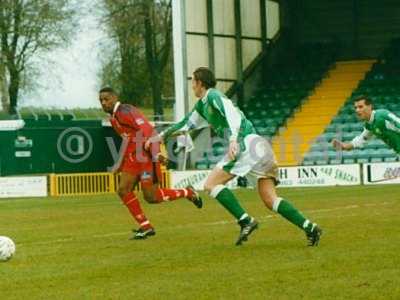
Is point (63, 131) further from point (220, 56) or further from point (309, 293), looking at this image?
point (309, 293)

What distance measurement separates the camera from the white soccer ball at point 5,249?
12.5 meters

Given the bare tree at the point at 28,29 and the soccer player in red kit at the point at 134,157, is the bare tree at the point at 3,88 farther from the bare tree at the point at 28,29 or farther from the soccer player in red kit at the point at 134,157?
the soccer player in red kit at the point at 134,157

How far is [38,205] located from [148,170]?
12328mm

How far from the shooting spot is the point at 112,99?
1582 cm

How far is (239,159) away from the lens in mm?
13641

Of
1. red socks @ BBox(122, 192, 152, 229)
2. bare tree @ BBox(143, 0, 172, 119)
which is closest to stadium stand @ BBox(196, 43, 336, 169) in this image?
bare tree @ BBox(143, 0, 172, 119)

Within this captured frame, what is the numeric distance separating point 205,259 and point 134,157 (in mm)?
4214

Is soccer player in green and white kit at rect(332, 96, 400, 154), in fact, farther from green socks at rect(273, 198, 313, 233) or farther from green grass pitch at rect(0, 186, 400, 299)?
green socks at rect(273, 198, 313, 233)

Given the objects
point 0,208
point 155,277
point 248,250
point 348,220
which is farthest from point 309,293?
point 0,208

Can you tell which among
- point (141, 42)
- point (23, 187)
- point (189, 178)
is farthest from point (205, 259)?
point (141, 42)

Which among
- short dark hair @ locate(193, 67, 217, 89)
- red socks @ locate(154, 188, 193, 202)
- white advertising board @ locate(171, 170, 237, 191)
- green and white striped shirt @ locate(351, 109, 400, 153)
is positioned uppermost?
short dark hair @ locate(193, 67, 217, 89)

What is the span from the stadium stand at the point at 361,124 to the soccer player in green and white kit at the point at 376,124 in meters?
20.0

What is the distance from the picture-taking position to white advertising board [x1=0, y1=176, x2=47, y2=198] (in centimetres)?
3547

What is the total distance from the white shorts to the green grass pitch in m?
0.85
